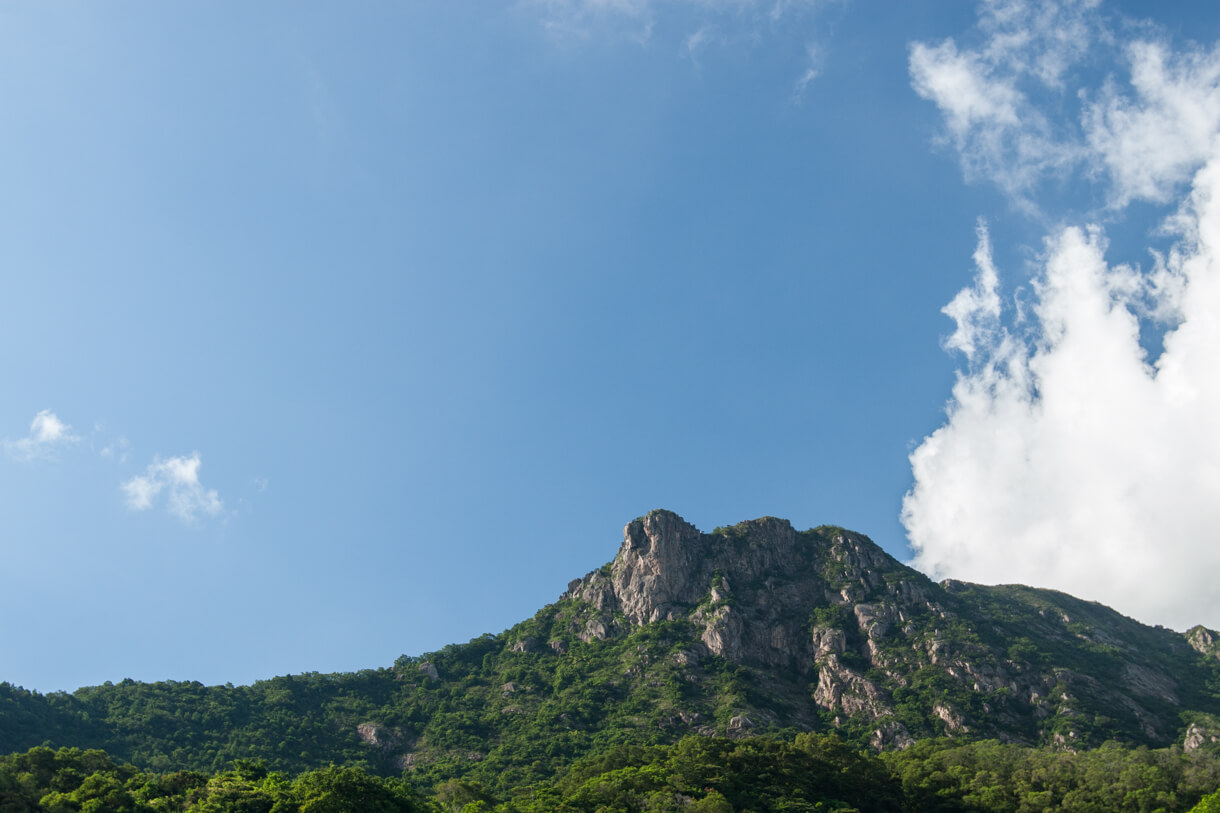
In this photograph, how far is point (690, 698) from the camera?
16725 centimetres

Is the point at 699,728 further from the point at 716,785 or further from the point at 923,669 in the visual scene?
the point at 716,785

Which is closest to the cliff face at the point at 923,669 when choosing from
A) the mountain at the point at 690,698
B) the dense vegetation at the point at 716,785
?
the mountain at the point at 690,698

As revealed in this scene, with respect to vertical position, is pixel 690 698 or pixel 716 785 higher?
pixel 690 698

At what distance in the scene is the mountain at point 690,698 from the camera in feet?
489

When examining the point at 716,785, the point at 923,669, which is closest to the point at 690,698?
the point at 923,669

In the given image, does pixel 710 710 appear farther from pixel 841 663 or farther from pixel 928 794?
pixel 928 794

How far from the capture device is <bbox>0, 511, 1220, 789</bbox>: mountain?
149125mm

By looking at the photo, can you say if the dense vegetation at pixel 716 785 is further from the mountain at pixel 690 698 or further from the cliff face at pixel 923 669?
the mountain at pixel 690 698

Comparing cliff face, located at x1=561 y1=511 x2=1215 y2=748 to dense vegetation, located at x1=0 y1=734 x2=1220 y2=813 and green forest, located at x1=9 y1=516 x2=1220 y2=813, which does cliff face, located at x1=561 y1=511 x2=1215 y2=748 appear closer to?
green forest, located at x1=9 y1=516 x2=1220 y2=813

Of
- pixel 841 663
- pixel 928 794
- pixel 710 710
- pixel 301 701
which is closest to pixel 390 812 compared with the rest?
pixel 928 794

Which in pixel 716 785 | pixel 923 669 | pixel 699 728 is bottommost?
pixel 716 785

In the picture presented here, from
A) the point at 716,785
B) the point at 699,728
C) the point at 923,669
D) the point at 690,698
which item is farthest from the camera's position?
the point at 923,669

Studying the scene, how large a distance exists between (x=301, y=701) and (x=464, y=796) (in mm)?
81230

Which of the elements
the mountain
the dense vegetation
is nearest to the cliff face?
the mountain
